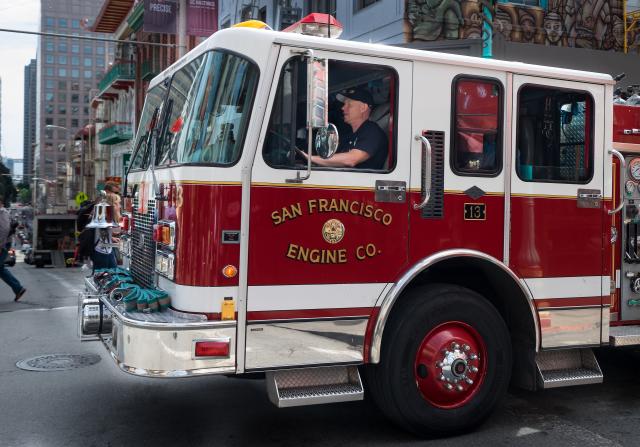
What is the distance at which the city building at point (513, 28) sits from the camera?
49.1 feet

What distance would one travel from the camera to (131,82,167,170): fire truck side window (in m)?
5.87

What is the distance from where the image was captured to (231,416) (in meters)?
5.57

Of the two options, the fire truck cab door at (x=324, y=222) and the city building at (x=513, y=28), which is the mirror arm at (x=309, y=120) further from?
the city building at (x=513, y=28)

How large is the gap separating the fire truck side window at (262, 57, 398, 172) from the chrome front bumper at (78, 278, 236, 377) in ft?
3.59

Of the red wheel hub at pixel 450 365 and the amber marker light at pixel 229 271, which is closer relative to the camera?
the amber marker light at pixel 229 271

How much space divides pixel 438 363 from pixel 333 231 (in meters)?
1.19

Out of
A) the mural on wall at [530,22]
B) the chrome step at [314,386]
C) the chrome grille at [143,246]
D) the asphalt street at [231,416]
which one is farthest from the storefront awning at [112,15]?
the chrome step at [314,386]

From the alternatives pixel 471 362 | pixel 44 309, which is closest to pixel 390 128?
pixel 471 362

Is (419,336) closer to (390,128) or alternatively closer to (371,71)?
(390,128)

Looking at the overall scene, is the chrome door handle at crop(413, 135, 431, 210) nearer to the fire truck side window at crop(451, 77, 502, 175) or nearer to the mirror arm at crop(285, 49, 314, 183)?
the fire truck side window at crop(451, 77, 502, 175)

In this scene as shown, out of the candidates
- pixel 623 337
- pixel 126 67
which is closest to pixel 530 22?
pixel 623 337

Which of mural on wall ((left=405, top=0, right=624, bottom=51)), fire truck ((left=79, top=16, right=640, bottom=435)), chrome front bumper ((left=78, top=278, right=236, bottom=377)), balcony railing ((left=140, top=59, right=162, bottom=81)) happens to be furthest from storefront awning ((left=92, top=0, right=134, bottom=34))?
chrome front bumper ((left=78, top=278, right=236, bottom=377))

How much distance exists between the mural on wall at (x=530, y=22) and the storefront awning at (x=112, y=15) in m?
29.6

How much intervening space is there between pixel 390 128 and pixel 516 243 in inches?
51.1
